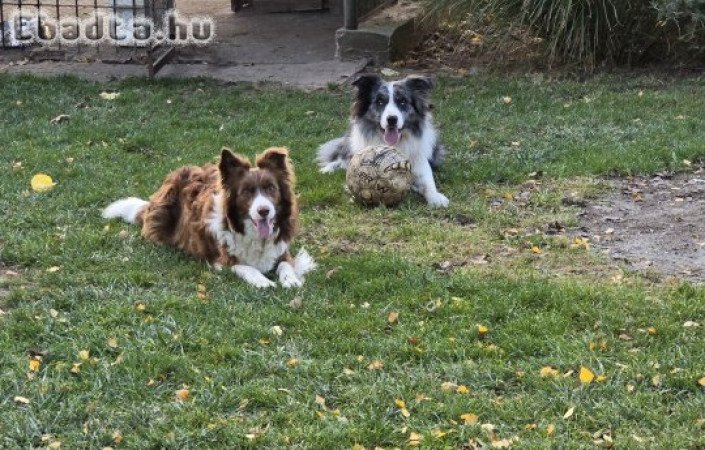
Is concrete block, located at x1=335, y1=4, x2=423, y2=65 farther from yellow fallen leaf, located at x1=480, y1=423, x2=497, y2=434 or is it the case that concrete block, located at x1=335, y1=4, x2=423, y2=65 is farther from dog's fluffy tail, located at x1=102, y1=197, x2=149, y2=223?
yellow fallen leaf, located at x1=480, y1=423, x2=497, y2=434

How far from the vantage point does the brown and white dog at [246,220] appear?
6031 mm

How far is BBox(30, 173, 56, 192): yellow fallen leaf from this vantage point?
795 centimetres

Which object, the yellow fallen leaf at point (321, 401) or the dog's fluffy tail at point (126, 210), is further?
the dog's fluffy tail at point (126, 210)

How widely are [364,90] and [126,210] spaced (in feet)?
7.38

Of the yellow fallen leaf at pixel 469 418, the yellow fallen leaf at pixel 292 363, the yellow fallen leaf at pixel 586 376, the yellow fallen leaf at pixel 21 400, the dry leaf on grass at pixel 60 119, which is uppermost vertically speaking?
the yellow fallen leaf at pixel 586 376

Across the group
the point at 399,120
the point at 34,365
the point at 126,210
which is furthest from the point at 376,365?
the point at 399,120

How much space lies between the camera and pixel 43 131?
9.75 meters

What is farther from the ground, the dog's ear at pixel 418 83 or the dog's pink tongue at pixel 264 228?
the dog's ear at pixel 418 83

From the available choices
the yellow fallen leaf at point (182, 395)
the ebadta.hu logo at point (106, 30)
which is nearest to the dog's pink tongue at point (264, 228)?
the yellow fallen leaf at point (182, 395)

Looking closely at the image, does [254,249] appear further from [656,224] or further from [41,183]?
[656,224]

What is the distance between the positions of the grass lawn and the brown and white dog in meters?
0.16

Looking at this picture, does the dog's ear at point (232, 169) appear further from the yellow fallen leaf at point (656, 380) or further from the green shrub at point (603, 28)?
the green shrub at point (603, 28)

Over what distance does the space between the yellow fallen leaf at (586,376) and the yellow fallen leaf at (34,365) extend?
2.62 metres

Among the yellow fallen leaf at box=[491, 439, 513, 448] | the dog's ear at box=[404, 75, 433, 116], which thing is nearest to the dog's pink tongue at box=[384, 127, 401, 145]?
the dog's ear at box=[404, 75, 433, 116]
